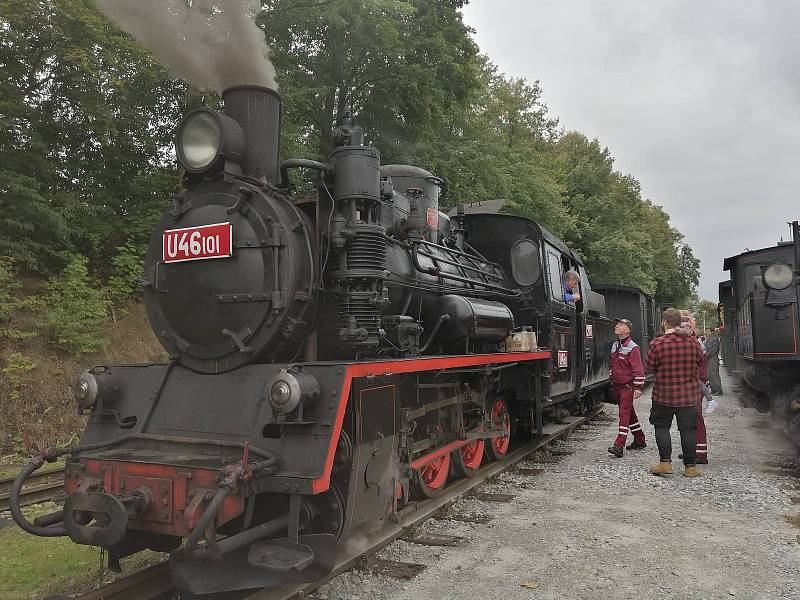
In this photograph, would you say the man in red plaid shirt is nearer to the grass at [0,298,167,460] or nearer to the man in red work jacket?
the man in red work jacket

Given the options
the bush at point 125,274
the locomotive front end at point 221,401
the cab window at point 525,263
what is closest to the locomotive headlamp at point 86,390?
the locomotive front end at point 221,401

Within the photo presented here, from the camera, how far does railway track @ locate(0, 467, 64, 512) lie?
5.62 m

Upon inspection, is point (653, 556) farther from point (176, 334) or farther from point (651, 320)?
point (651, 320)

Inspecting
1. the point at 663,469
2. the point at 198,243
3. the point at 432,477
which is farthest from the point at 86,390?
the point at 663,469

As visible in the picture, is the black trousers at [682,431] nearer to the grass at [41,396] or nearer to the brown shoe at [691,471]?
the brown shoe at [691,471]

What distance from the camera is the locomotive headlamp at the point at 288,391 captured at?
332 cm

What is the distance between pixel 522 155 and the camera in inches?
856

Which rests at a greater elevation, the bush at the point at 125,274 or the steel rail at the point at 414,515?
the bush at the point at 125,274

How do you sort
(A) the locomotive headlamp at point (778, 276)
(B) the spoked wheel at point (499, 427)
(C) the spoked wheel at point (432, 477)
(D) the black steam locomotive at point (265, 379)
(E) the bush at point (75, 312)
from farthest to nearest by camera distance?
1. (E) the bush at point (75, 312)
2. (A) the locomotive headlamp at point (778, 276)
3. (B) the spoked wheel at point (499, 427)
4. (C) the spoked wheel at point (432, 477)
5. (D) the black steam locomotive at point (265, 379)

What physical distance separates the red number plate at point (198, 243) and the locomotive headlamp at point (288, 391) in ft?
3.40

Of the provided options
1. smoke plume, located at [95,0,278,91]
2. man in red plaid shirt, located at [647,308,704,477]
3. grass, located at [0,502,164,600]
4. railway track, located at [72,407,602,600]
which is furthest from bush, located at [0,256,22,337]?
man in red plaid shirt, located at [647,308,704,477]

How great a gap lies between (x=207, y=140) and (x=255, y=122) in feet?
1.20

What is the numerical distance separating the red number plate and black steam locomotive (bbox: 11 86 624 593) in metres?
0.01

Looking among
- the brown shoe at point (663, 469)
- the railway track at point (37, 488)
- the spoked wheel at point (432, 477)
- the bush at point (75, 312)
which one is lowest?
the brown shoe at point (663, 469)
